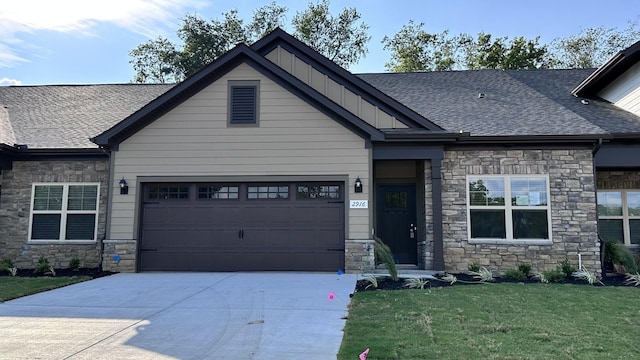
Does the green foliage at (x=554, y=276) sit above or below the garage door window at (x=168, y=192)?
below

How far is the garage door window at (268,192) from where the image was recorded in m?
10.3

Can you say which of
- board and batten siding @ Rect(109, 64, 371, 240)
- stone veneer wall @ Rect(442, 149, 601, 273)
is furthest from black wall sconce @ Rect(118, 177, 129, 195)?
stone veneer wall @ Rect(442, 149, 601, 273)

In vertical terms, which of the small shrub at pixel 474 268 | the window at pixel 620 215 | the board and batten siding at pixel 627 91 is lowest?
the small shrub at pixel 474 268

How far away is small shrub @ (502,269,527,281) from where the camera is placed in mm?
9086

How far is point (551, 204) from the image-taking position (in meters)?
10.0

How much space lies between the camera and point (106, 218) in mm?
10336

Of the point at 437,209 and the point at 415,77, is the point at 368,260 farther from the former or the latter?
the point at 415,77

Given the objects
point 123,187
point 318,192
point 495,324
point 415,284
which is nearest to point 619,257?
point 415,284

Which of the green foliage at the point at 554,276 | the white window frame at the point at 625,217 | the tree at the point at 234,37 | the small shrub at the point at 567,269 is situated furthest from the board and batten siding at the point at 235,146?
the tree at the point at 234,37

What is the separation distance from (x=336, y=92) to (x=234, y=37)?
59.9 ft

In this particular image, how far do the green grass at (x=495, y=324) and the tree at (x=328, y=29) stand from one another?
21407mm

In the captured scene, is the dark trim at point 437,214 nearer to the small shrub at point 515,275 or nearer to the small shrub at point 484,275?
the small shrub at point 484,275

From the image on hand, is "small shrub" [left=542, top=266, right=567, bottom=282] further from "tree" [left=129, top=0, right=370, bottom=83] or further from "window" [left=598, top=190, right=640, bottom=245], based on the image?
"tree" [left=129, top=0, right=370, bottom=83]

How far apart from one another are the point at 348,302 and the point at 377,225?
468cm
